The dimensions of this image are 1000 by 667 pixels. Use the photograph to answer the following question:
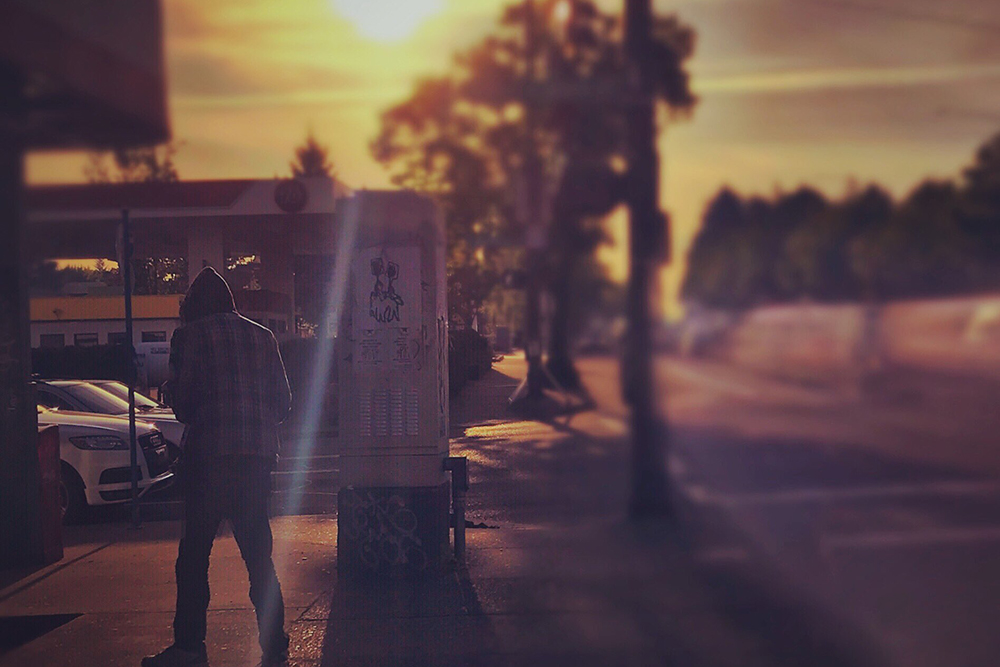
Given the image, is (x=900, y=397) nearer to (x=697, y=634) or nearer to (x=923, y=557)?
(x=923, y=557)

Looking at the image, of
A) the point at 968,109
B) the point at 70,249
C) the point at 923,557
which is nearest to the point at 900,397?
the point at 923,557

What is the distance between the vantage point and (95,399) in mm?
7758

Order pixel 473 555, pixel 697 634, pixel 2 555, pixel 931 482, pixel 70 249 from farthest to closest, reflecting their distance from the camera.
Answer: pixel 2 555
pixel 473 555
pixel 70 249
pixel 697 634
pixel 931 482

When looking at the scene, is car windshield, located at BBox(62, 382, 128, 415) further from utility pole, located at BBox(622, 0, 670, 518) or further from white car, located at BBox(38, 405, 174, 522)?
utility pole, located at BBox(622, 0, 670, 518)

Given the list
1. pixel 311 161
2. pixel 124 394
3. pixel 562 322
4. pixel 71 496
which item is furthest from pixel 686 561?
pixel 71 496

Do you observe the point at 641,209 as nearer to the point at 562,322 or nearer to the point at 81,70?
the point at 562,322

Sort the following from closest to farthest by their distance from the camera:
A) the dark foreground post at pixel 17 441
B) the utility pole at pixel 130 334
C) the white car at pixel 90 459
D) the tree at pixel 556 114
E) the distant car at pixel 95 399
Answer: the tree at pixel 556 114, the utility pole at pixel 130 334, the dark foreground post at pixel 17 441, the distant car at pixel 95 399, the white car at pixel 90 459

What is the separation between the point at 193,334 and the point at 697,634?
8.12 feet

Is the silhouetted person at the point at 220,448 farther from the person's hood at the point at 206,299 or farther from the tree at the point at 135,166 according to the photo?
the tree at the point at 135,166

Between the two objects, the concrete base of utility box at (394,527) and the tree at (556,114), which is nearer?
the tree at (556,114)

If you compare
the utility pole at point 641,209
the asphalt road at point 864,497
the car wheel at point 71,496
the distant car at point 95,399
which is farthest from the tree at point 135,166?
the car wheel at point 71,496

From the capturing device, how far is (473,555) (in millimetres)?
6066

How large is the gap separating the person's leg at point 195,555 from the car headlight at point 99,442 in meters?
3.64

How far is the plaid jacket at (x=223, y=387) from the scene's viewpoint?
15.5 ft
